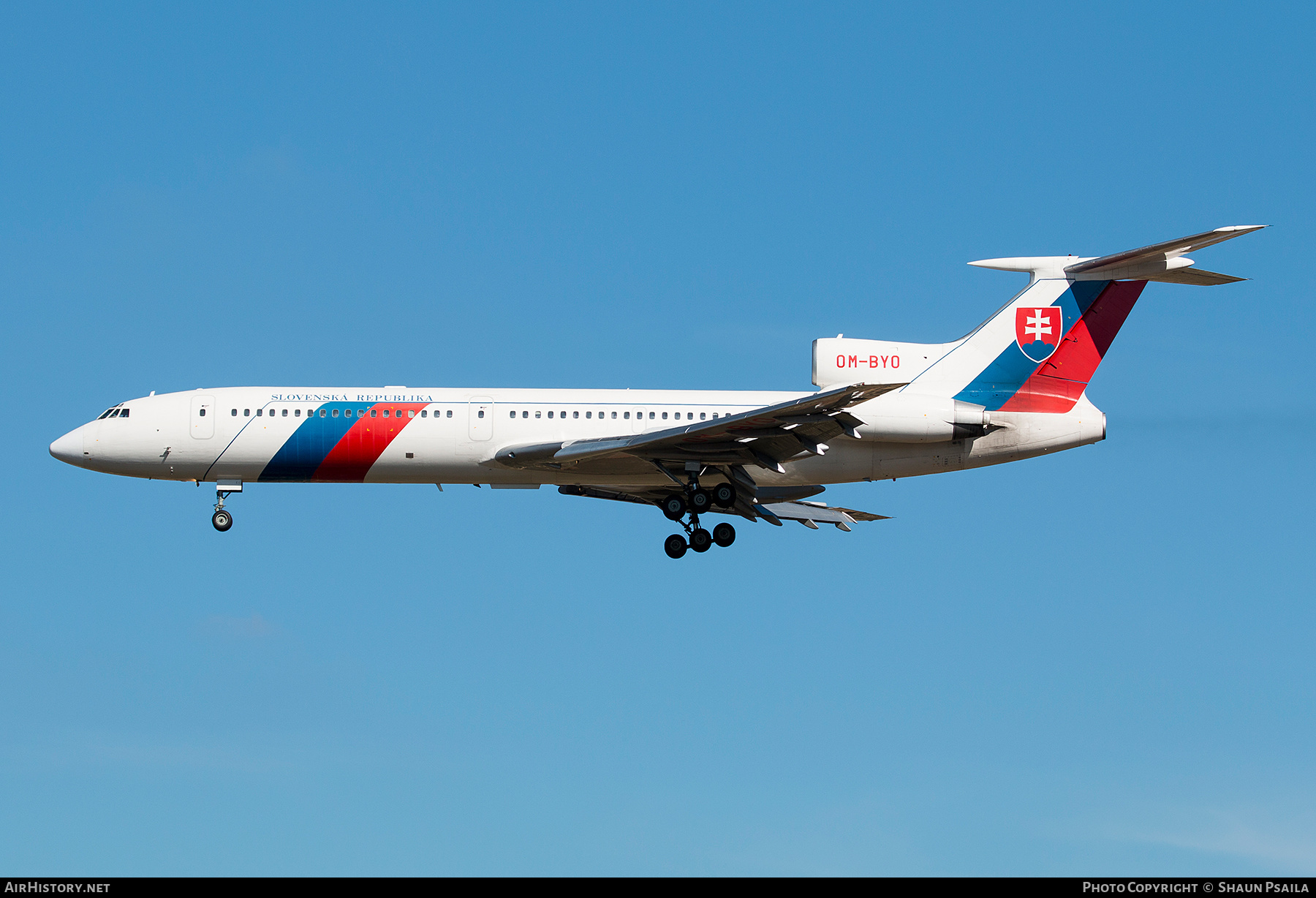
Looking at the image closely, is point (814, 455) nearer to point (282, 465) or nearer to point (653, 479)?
point (653, 479)

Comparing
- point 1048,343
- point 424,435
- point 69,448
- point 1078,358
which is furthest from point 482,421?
point 1078,358

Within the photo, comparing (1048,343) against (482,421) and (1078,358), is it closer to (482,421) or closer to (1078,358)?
(1078,358)

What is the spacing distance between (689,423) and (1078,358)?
29.9ft

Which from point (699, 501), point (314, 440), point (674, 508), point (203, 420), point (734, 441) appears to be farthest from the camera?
point (674, 508)

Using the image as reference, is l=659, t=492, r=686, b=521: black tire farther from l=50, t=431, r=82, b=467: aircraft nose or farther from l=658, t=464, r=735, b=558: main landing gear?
l=50, t=431, r=82, b=467: aircraft nose

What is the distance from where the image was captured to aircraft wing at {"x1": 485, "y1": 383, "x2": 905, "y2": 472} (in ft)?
Answer: 94.3

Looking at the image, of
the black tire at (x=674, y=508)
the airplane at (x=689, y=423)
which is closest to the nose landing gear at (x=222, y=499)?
the airplane at (x=689, y=423)

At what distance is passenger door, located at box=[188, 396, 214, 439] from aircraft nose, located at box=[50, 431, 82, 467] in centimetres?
272

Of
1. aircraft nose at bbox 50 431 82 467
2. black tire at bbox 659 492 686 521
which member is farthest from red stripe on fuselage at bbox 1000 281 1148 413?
aircraft nose at bbox 50 431 82 467

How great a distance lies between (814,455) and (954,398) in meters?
3.58

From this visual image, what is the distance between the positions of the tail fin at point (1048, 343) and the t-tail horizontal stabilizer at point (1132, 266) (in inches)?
1.3

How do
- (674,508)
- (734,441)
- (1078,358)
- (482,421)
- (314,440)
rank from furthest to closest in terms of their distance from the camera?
(674,508), (1078,358), (314,440), (482,421), (734,441)

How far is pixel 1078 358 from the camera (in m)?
32.4

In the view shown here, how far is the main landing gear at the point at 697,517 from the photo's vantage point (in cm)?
3228
